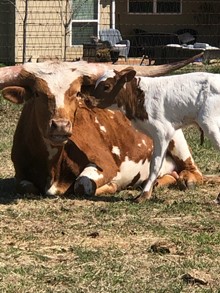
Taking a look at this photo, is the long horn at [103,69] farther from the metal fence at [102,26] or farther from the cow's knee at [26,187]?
the metal fence at [102,26]

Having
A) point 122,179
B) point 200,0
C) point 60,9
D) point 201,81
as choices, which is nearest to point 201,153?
point 122,179

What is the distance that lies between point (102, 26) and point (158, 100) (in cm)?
1973

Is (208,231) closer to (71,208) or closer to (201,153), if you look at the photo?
(71,208)

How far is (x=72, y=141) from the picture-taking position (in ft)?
29.3

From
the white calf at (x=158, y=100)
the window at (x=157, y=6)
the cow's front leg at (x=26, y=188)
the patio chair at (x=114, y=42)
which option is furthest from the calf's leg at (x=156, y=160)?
the window at (x=157, y=6)

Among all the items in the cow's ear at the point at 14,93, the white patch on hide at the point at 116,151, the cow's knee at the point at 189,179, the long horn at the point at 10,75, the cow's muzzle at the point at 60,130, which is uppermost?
the long horn at the point at 10,75

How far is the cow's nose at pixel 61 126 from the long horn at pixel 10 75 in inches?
32.7

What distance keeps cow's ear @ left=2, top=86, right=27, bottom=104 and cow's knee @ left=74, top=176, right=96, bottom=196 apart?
3.14 feet

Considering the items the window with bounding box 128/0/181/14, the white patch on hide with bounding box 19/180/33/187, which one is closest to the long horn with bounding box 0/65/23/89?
the white patch on hide with bounding box 19/180/33/187

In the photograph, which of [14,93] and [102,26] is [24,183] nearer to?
[14,93]

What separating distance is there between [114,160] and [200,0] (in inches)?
943

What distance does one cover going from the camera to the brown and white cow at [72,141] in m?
8.26

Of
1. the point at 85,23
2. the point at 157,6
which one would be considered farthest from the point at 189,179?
the point at 157,6

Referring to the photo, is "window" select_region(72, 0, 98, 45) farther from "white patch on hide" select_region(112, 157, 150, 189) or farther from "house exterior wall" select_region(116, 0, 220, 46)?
"white patch on hide" select_region(112, 157, 150, 189)
